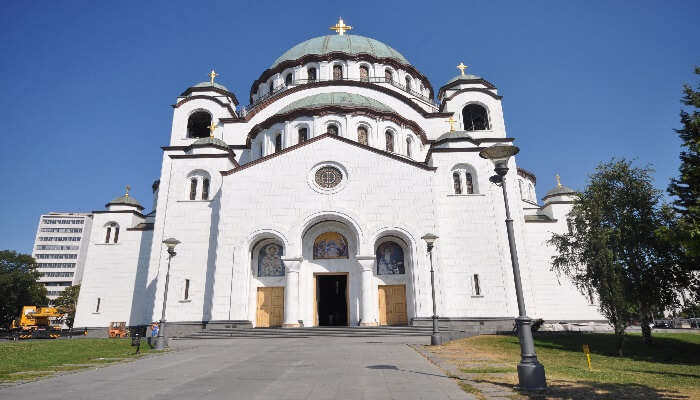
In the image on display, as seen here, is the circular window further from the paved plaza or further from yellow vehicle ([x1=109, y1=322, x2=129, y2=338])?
yellow vehicle ([x1=109, y1=322, x2=129, y2=338])

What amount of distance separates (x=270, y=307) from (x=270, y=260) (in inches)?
104

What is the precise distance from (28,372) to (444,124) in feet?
91.0

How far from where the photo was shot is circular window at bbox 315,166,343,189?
22719 mm

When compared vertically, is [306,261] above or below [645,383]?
above

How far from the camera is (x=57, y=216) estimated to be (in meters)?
100

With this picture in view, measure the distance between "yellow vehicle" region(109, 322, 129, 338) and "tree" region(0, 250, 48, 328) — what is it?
31229mm

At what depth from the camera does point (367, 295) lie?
20734mm

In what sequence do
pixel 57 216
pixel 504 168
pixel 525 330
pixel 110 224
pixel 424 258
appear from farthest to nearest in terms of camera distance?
pixel 57 216 → pixel 110 224 → pixel 424 258 → pixel 504 168 → pixel 525 330

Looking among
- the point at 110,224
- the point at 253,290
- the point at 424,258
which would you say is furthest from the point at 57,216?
the point at 424,258

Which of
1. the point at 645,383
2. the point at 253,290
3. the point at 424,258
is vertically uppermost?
the point at 424,258

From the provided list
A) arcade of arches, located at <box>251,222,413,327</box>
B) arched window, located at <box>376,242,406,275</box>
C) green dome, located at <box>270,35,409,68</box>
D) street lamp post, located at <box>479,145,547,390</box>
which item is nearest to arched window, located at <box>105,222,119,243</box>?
arcade of arches, located at <box>251,222,413,327</box>

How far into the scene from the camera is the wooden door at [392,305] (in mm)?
21469

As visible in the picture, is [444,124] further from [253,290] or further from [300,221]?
[253,290]

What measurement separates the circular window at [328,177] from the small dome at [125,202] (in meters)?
16.0
